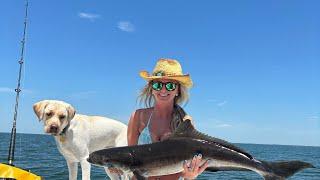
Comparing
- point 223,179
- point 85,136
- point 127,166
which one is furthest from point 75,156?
point 223,179

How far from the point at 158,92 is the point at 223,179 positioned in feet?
91.7

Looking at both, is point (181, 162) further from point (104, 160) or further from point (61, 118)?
point (61, 118)

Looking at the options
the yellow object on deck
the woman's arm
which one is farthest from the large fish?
the yellow object on deck

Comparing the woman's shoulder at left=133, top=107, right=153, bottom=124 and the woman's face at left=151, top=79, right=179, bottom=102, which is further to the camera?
the woman's shoulder at left=133, top=107, right=153, bottom=124

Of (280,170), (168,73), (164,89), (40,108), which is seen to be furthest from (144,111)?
(40,108)

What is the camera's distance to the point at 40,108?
788 centimetres

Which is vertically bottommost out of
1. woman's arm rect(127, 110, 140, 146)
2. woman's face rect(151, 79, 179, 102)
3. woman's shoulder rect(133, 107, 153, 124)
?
woman's arm rect(127, 110, 140, 146)

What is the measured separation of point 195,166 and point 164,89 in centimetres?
119

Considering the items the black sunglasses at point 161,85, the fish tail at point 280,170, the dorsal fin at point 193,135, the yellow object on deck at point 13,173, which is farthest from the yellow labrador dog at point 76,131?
the fish tail at point 280,170

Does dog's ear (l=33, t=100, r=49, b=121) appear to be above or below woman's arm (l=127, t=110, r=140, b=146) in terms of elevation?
above

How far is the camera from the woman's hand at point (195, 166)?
4534 mm

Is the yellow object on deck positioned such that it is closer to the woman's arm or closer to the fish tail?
the woman's arm

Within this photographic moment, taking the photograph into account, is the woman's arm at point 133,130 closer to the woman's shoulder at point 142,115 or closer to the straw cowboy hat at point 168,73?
the woman's shoulder at point 142,115

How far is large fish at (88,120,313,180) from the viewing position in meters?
4.44
